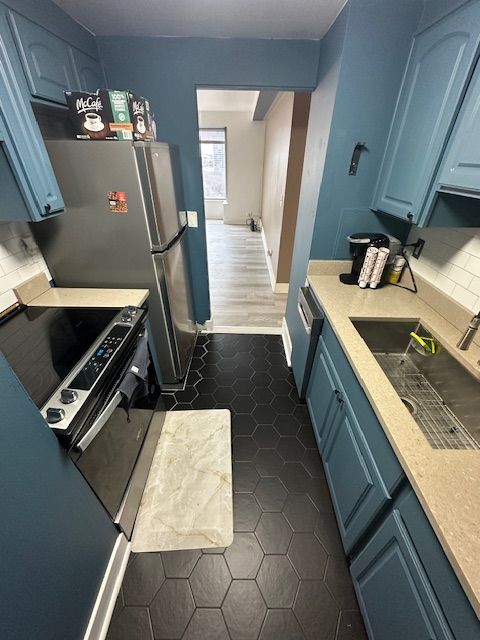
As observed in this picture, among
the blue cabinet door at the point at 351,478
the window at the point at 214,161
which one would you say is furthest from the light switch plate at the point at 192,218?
the window at the point at 214,161

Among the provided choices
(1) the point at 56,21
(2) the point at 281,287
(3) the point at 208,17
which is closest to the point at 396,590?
(3) the point at 208,17

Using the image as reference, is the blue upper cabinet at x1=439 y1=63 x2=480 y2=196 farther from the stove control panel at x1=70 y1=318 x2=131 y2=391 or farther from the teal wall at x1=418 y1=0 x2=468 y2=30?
the stove control panel at x1=70 y1=318 x2=131 y2=391

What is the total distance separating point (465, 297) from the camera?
51.0 inches

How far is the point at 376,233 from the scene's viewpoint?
1688 millimetres

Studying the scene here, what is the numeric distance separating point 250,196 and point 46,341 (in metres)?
6.58

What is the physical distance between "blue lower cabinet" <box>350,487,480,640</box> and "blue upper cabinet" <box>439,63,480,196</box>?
1096mm

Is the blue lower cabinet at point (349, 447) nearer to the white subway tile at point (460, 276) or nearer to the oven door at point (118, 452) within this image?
the white subway tile at point (460, 276)

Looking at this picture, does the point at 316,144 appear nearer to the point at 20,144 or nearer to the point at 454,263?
the point at 454,263

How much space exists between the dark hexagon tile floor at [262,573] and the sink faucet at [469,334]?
3.48 feet

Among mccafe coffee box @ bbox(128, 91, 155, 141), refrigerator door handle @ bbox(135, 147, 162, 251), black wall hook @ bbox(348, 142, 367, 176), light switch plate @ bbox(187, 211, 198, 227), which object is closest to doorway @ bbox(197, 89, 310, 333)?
light switch plate @ bbox(187, 211, 198, 227)

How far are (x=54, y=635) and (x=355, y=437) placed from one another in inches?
47.5

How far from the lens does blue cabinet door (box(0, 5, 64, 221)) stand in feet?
3.30

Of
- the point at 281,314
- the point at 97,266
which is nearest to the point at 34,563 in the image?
the point at 97,266

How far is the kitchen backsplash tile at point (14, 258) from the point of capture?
4.42 feet
